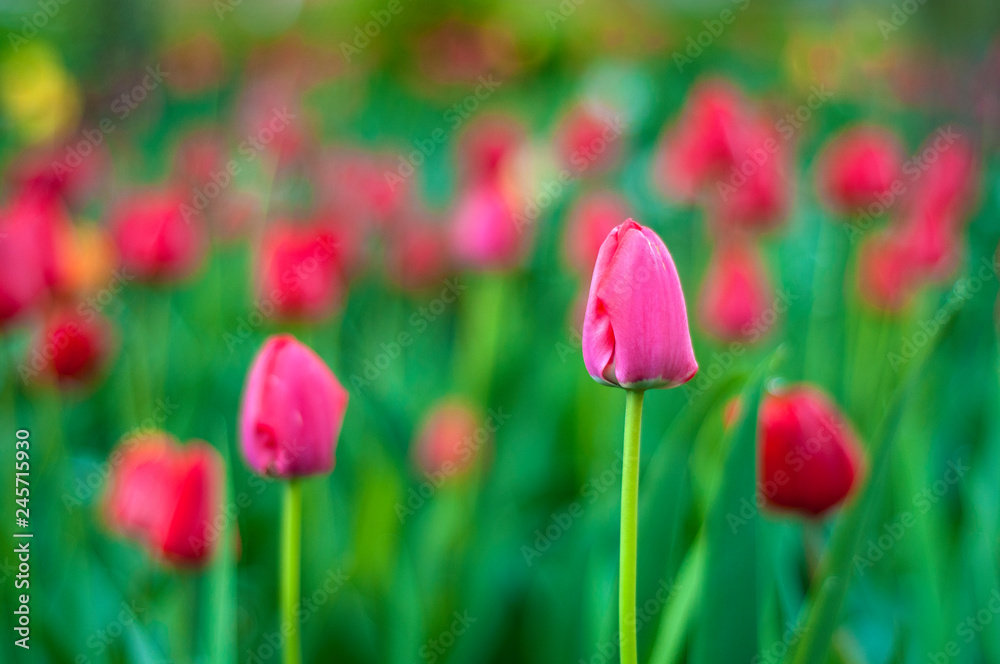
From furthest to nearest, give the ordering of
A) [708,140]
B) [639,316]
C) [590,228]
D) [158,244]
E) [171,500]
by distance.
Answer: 1. [590,228]
2. [708,140]
3. [158,244]
4. [171,500]
5. [639,316]

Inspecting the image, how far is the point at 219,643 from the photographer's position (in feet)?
2.05

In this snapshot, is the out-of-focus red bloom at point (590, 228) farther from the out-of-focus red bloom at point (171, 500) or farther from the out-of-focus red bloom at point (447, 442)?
the out-of-focus red bloom at point (171, 500)

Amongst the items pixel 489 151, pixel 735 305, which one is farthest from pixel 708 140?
pixel 489 151

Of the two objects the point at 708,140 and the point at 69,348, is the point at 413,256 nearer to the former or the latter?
the point at 708,140

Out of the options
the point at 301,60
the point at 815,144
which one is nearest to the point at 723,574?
the point at 815,144

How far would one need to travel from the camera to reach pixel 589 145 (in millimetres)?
1849

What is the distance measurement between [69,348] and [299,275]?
294mm

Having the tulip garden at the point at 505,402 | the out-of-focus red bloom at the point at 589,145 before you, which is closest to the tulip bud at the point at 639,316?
the tulip garden at the point at 505,402

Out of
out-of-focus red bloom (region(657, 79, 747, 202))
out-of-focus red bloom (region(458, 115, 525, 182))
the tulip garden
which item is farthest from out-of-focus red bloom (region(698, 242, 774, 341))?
out-of-focus red bloom (region(458, 115, 525, 182))

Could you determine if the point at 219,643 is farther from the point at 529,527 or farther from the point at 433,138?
the point at 433,138

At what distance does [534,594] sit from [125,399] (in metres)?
0.81

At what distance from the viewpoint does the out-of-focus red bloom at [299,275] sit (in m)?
1.18

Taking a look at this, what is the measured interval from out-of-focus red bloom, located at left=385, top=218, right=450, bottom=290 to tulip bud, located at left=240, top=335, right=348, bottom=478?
1105 millimetres

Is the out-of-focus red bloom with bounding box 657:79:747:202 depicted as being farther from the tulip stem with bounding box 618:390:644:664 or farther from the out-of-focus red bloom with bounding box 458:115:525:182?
the tulip stem with bounding box 618:390:644:664
